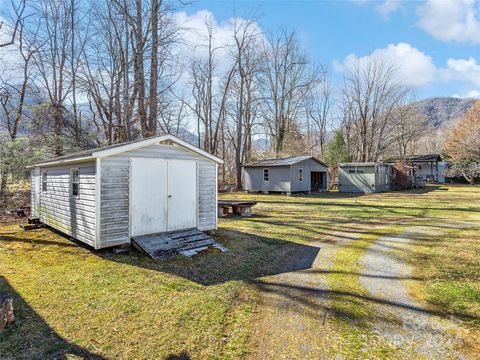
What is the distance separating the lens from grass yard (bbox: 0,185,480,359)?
310 cm

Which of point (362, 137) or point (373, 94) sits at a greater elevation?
point (373, 94)

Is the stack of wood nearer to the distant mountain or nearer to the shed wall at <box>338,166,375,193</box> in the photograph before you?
the shed wall at <box>338,166,375,193</box>

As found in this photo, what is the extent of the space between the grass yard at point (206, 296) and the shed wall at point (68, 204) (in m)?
0.45

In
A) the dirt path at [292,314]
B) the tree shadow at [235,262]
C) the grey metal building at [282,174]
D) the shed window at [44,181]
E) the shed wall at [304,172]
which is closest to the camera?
the dirt path at [292,314]

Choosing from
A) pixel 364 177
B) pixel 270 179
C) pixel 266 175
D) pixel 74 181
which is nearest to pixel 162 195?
pixel 74 181

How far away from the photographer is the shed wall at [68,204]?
21.0 ft

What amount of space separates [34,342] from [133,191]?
3767 mm

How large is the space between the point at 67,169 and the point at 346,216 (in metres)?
10.2

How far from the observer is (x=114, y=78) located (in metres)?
17.5

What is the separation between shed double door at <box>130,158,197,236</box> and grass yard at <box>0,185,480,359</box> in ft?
3.19

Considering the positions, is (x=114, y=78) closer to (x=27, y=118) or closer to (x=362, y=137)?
(x=27, y=118)

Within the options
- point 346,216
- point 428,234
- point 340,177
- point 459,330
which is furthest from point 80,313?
point 340,177

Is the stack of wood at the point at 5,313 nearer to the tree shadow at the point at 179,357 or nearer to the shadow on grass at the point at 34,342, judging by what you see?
the shadow on grass at the point at 34,342

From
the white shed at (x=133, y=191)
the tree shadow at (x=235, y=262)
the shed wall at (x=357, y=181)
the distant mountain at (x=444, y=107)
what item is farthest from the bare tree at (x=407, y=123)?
the distant mountain at (x=444, y=107)
